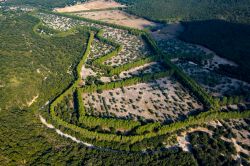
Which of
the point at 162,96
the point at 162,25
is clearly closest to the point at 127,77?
the point at 162,96

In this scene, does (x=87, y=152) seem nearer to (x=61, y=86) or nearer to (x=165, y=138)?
(x=165, y=138)

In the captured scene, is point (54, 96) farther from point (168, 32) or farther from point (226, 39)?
point (226, 39)

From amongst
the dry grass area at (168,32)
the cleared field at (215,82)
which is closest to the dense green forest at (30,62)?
the dry grass area at (168,32)

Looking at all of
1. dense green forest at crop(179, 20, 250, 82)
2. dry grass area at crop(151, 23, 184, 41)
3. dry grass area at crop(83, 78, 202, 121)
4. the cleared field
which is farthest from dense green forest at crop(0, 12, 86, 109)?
dense green forest at crop(179, 20, 250, 82)

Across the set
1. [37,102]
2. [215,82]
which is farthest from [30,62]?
[215,82]

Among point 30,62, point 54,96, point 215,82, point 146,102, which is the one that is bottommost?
point 54,96

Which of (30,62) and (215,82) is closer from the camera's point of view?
(215,82)
